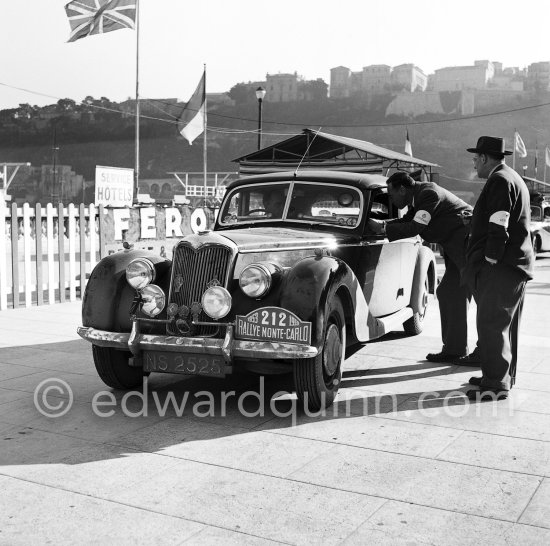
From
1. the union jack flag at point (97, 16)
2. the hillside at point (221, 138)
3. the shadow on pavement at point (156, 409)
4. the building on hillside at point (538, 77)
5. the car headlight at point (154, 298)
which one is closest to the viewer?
the shadow on pavement at point (156, 409)

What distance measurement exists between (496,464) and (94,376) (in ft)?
11.6

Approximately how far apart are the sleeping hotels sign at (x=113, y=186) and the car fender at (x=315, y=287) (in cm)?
1415

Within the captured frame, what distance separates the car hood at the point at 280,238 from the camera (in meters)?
5.57

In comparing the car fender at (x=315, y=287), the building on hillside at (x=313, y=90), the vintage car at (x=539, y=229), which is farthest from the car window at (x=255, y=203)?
the building on hillside at (x=313, y=90)

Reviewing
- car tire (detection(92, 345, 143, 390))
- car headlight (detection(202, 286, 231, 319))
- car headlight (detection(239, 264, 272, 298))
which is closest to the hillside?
car tire (detection(92, 345, 143, 390))

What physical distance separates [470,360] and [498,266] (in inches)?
59.8

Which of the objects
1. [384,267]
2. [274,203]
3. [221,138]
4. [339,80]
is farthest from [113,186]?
[339,80]

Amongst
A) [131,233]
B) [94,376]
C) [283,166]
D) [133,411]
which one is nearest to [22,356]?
[94,376]

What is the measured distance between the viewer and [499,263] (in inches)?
226

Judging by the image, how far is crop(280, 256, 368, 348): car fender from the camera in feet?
16.8

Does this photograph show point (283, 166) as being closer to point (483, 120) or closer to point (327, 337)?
point (327, 337)

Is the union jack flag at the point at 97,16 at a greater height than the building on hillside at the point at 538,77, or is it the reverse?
the building on hillside at the point at 538,77

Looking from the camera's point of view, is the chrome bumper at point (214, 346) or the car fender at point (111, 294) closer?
the chrome bumper at point (214, 346)

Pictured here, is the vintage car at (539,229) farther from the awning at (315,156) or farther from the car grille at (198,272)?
the car grille at (198,272)
